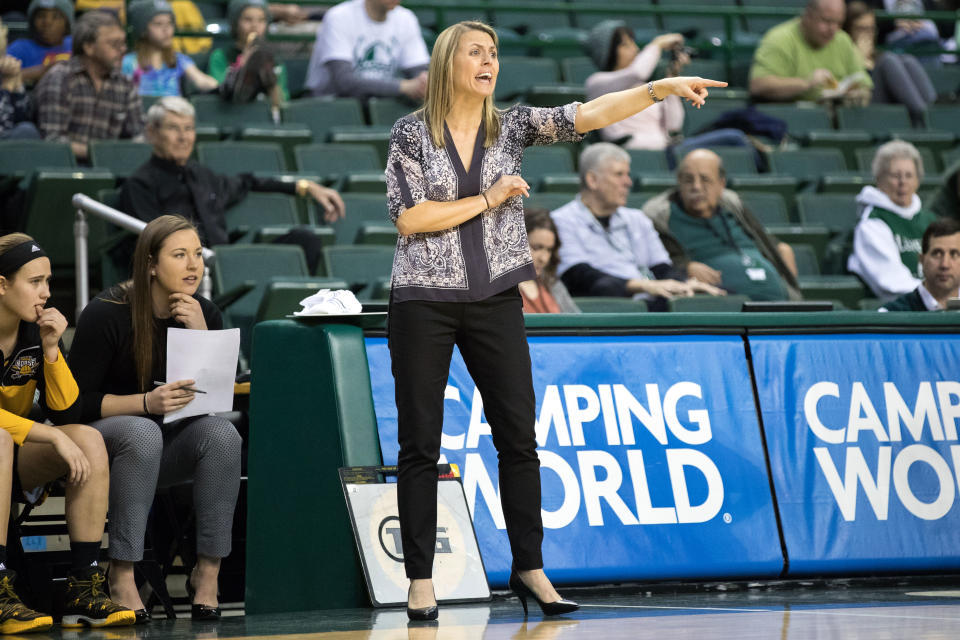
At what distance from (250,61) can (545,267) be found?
2.88 metres

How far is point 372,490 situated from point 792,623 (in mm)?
1206

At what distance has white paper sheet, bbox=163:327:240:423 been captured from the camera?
4.18 metres

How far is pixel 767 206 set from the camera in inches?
330

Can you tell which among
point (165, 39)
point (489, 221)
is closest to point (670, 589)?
point (489, 221)

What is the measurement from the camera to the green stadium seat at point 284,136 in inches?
315

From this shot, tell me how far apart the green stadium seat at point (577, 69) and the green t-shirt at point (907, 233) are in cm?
293

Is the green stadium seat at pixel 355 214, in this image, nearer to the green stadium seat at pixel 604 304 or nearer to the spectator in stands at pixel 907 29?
the green stadium seat at pixel 604 304

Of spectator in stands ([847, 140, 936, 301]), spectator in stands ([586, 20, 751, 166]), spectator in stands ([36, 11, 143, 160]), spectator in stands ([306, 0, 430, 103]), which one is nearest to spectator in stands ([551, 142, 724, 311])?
spectator in stands ([847, 140, 936, 301])

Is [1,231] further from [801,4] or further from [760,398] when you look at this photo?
[801,4]

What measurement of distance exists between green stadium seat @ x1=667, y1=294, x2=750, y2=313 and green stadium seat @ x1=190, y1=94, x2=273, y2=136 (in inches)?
130

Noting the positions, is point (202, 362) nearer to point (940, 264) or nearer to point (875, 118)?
point (940, 264)

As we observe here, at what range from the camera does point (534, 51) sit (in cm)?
1115

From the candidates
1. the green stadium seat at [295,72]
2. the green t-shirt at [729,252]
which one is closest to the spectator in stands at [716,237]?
the green t-shirt at [729,252]

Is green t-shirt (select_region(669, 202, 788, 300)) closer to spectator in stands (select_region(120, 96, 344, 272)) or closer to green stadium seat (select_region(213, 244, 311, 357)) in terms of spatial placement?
spectator in stands (select_region(120, 96, 344, 272))
